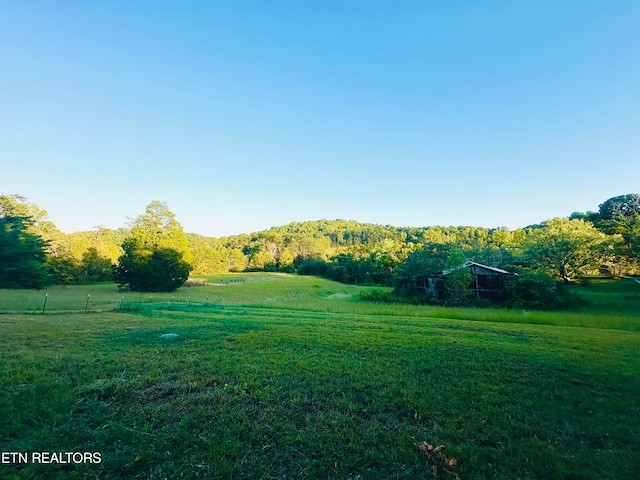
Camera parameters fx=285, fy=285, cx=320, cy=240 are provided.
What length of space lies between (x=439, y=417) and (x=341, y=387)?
73.6 inches

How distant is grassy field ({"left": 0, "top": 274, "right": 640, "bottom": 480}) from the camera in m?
3.37

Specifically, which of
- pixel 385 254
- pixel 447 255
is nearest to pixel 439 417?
pixel 447 255

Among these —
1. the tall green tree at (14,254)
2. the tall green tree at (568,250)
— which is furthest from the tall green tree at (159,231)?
the tall green tree at (568,250)

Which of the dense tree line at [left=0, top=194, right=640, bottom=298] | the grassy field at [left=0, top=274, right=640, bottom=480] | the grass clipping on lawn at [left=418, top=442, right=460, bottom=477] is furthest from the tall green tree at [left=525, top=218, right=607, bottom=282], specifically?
the grass clipping on lawn at [left=418, top=442, right=460, bottom=477]

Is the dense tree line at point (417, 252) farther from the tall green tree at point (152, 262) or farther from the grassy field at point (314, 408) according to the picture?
the grassy field at point (314, 408)

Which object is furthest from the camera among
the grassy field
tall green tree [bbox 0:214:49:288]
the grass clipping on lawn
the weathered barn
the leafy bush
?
the leafy bush

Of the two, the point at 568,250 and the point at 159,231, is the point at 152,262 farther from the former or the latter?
the point at 568,250

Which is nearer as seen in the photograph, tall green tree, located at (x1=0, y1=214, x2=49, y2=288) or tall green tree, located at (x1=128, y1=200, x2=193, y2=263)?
tall green tree, located at (x1=0, y1=214, x2=49, y2=288)

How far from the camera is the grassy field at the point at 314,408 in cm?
337

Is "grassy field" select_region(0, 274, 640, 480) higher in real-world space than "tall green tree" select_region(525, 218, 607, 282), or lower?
lower

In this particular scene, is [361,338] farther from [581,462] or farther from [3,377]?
[3,377]

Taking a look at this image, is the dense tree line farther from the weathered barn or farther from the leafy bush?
the weathered barn

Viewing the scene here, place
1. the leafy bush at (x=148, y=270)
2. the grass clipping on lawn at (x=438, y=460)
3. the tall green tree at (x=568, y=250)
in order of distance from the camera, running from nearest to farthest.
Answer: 1. the grass clipping on lawn at (x=438, y=460)
2. the leafy bush at (x=148, y=270)
3. the tall green tree at (x=568, y=250)

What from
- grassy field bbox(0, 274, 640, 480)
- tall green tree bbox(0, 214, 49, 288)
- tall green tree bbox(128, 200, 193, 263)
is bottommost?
grassy field bbox(0, 274, 640, 480)
